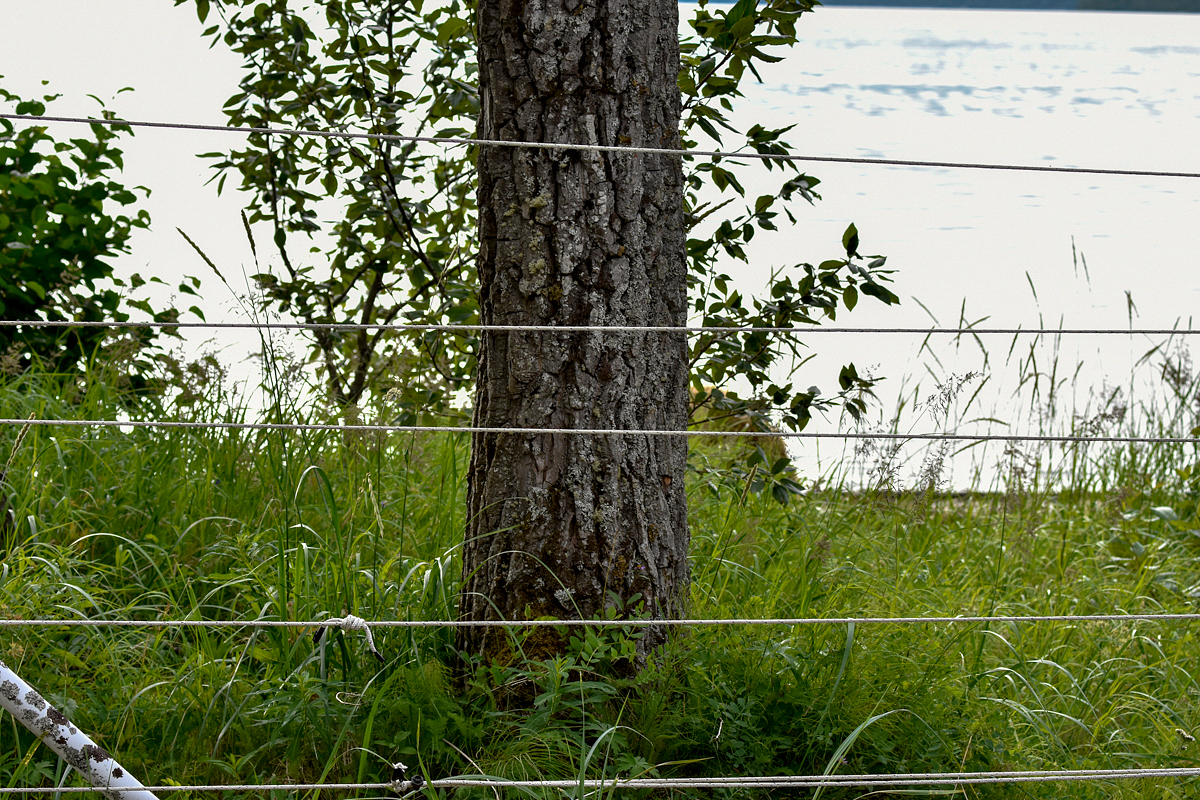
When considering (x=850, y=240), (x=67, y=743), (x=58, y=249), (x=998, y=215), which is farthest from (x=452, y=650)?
(x=998, y=215)

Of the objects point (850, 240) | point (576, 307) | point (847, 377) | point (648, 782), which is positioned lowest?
point (648, 782)

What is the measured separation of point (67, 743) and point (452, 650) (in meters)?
0.72

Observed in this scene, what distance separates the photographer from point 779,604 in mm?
2502

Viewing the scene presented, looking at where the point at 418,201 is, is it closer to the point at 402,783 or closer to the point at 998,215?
the point at 402,783

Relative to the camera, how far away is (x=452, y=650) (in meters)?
2.17

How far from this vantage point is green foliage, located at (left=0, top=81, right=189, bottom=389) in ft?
11.2

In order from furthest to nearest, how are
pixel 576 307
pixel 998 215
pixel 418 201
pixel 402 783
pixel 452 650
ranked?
pixel 998 215 → pixel 418 201 → pixel 452 650 → pixel 576 307 → pixel 402 783

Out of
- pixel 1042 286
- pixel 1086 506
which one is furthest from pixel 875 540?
pixel 1042 286

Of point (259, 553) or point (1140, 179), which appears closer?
point (259, 553)

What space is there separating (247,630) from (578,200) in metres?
1.18

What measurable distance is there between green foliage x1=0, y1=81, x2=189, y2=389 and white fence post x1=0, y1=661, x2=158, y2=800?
69.7 inches

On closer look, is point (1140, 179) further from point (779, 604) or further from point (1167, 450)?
point (779, 604)

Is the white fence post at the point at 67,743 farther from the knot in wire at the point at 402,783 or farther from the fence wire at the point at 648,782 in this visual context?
the knot in wire at the point at 402,783

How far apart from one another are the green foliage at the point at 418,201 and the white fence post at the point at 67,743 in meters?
1.35
